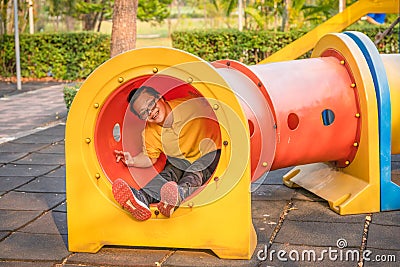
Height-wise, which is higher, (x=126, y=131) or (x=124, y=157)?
(x=126, y=131)

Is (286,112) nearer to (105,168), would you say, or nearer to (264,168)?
(264,168)

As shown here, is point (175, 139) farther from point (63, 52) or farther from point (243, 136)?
point (63, 52)

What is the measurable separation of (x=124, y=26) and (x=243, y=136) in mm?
5812

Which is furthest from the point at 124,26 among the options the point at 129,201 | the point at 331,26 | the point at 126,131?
the point at 129,201

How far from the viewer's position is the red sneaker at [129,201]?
12.8 ft

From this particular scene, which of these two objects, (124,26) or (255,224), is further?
(124,26)

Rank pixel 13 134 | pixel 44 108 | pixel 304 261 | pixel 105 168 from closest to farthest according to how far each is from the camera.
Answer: pixel 304 261
pixel 105 168
pixel 13 134
pixel 44 108

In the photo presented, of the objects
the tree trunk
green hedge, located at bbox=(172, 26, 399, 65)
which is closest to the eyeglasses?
the tree trunk

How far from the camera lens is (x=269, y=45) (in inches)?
560

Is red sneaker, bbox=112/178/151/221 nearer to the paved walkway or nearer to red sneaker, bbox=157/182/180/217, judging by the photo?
red sneaker, bbox=157/182/180/217

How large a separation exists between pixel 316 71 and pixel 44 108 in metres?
6.50

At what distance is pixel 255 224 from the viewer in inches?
180

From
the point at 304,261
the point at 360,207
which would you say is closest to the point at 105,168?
the point at 304,261

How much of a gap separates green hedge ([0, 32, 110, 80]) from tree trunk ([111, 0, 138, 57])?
17.8ft
